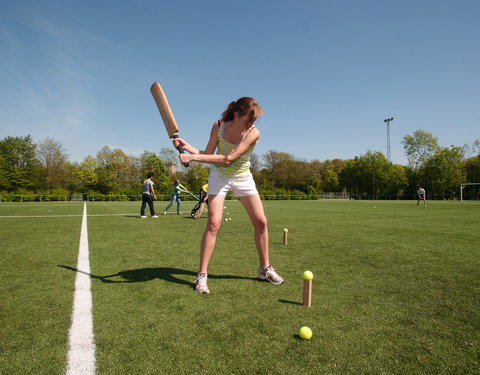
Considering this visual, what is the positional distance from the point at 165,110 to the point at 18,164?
7865cm

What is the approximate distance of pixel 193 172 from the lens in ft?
235

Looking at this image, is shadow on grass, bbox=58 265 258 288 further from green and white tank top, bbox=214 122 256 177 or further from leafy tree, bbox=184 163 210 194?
leafy tree, bbox=184 163 210 194

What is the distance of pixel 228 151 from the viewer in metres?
3.81

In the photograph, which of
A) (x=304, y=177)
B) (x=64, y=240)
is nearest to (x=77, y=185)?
(x=304, y=177)

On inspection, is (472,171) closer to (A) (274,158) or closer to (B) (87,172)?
(A) (274,158)

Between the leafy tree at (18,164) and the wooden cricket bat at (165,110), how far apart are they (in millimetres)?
72786

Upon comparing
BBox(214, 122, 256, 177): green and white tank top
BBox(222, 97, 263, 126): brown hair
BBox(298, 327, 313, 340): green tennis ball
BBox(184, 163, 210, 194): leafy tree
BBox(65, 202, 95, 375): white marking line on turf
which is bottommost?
BBox(65, 202, 95, 375): white marking line on turf

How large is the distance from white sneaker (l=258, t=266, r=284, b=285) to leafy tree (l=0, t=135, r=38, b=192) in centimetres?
7374

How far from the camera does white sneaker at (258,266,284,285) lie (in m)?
3.89

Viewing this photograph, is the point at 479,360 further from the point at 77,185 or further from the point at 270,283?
the point at 77,185

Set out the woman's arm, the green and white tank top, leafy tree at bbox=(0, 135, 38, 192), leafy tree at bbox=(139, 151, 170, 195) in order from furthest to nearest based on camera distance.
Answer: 1. leafy tree at bbox=(139, 151, 170, 195)
2. leafy tree at bbox=(0, 135, 38, 192)
3. the green and white tank top
4. the woman's arm

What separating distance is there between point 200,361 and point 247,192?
7.05 ft

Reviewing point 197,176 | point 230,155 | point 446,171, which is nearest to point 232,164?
point 230,155

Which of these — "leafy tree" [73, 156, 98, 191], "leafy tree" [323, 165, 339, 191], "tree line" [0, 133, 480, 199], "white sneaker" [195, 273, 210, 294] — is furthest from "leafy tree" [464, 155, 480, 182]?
"leafy tree" [73, 156, 98, 191]
